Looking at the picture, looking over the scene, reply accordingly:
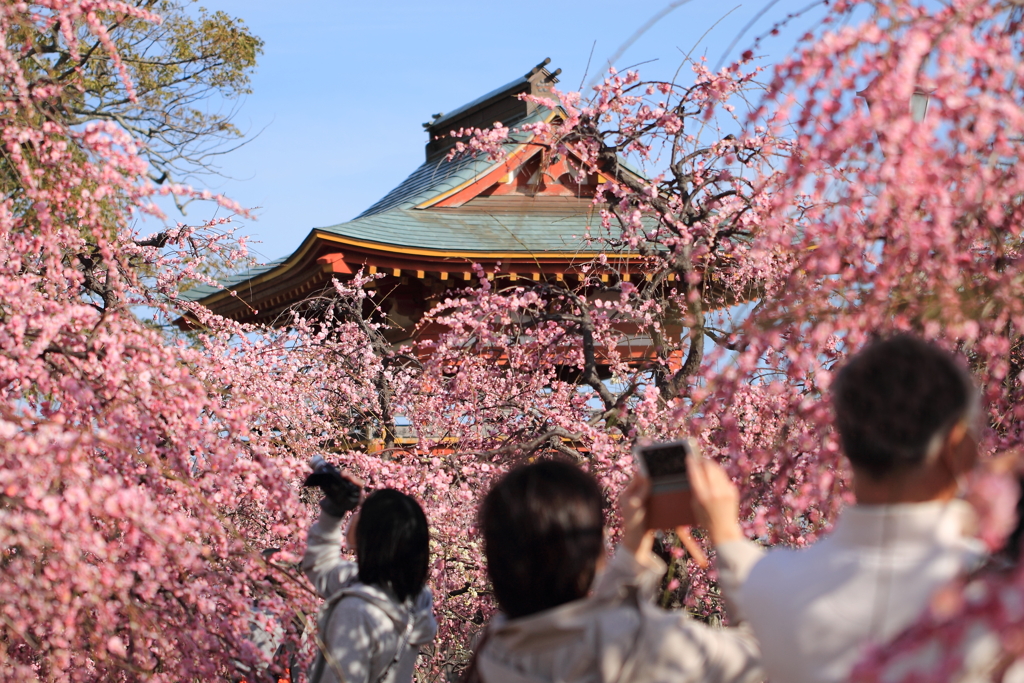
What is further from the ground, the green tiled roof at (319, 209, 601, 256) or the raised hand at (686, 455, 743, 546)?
the green tiled roof at (319, 209, 601, 256)

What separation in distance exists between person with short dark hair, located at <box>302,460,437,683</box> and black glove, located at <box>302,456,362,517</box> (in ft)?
0.48

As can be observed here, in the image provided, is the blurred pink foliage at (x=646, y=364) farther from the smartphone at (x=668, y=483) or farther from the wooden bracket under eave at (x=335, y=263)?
the wooden bracket under eave at (x=335, y=263)

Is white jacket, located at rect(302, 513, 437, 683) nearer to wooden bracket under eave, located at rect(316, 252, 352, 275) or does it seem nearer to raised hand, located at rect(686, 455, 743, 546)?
raised hand, located at rect(686, 455, 743, 546)

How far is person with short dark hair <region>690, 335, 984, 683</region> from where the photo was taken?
1238 millimetres

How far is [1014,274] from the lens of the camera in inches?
72.1

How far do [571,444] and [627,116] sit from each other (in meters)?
2.76

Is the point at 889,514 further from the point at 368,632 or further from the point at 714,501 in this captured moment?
the point at 368,632

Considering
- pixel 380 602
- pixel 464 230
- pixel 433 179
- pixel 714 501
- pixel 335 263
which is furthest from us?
pixel 433 179

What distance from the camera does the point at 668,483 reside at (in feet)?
5.26

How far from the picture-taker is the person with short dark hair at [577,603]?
156 centimetres

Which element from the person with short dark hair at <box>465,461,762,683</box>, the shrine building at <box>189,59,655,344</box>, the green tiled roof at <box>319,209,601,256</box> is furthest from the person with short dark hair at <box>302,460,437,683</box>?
the green tiled roof at <box>319,209,601,256</box>

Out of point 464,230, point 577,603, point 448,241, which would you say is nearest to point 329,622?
point 577,603

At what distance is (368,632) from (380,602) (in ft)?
0.27

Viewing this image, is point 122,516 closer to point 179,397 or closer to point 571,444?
point 179,397
